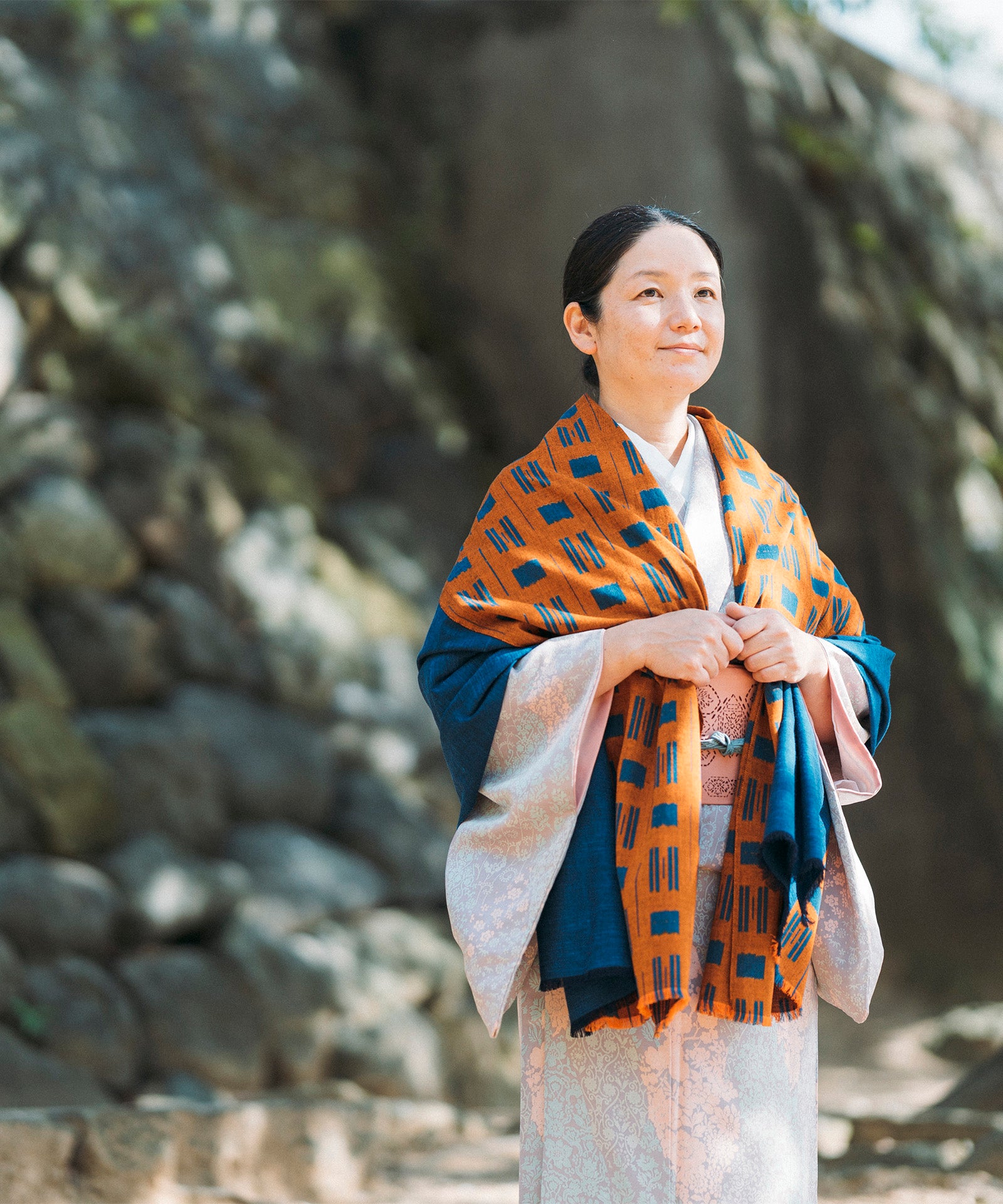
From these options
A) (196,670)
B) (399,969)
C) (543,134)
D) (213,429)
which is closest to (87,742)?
(196,670)

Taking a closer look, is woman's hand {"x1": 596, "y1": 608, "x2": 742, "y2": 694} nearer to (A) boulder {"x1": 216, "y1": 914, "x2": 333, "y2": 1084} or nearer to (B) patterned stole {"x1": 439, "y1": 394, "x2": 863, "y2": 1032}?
(B) patterned stole {"x1": 439, "y1": 394, "x2": 863, "y2": 1032}

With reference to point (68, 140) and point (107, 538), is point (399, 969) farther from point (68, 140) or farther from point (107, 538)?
point (68, 140)

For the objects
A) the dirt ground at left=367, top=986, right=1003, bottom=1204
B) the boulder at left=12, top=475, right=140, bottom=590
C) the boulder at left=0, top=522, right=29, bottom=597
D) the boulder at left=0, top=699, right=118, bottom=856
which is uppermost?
the boulder at left=12, top=475, right=140, bottom=590

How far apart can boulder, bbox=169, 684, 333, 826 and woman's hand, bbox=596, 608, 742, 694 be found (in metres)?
3.61

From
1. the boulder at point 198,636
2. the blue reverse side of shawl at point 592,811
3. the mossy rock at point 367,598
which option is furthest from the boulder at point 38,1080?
the blue reverse side of shawl at point 592,811

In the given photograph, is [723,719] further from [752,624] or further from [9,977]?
[9,977]

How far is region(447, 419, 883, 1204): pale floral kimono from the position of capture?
168cm

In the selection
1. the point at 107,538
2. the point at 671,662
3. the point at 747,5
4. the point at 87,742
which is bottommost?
the point at 671,662

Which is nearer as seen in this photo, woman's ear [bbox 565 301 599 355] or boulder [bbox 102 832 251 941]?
woman's ear [bbox 565 301 599 355]

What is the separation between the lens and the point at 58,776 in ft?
15.1

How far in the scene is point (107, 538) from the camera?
5.30 meters

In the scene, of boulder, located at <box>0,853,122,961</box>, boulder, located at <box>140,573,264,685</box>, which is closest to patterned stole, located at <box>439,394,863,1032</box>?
boulder, located at <box>0,853,122,961</box>

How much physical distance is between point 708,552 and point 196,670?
3867 mm

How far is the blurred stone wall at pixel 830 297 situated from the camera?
18.2 feet
